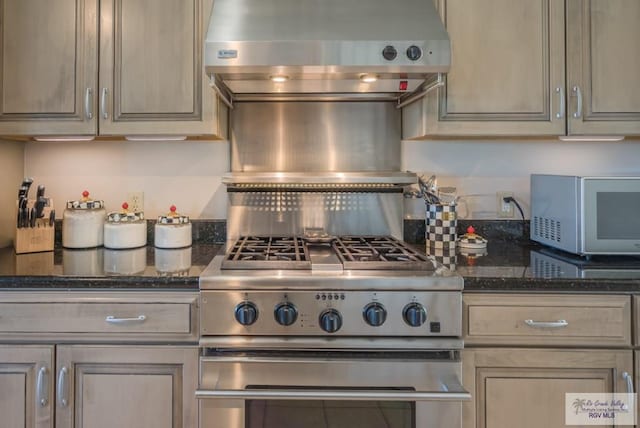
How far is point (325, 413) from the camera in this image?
4.19ft

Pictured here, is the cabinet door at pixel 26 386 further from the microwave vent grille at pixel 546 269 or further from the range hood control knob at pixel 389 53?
the microwave vent grille at pixel 546 269

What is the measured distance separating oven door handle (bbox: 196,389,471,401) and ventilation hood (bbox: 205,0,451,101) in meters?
1.02

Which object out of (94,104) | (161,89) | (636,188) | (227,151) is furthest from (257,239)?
(636,188)

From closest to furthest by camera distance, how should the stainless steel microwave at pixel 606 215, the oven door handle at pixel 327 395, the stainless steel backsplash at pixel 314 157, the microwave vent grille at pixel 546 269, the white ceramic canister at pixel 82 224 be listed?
the oven door handle at pixel 327 395 → the microwave vent grille at pixel 546 269 → the stainless steel microwave at pixel 606 215 → the white ceramic canister at pixel 82 224 → the stainless steel backsplash at pixel 314 157

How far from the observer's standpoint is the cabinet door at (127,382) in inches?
51.4

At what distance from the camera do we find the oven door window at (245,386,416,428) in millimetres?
1275

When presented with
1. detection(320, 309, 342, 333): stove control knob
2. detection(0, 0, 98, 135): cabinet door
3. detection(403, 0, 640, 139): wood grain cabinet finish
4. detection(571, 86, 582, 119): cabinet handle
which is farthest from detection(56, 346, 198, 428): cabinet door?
detection(571, 86, 582, 119): cabinet handle

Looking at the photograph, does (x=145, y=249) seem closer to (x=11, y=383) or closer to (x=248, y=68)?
(x=11, y=383)

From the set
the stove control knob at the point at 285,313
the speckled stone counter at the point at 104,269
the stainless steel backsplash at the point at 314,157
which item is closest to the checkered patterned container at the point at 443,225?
the stainless steel backsplash at the point at 314,157

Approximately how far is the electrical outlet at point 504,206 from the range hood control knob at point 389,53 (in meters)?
0.93

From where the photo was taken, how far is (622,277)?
4.29 ft

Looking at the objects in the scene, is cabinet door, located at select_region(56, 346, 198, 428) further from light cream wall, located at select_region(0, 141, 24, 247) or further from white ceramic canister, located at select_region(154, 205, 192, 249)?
light cream wall, located at select_region(0, 141, 24, 247)

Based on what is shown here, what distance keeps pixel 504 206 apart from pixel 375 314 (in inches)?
41.8

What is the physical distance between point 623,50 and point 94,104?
6.70ft
